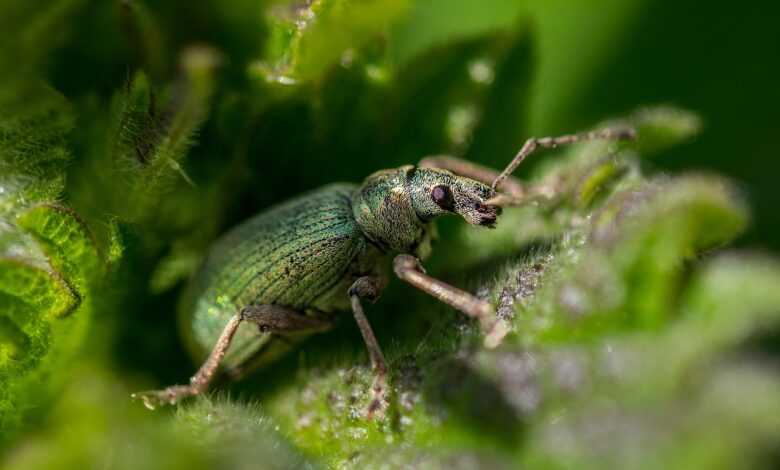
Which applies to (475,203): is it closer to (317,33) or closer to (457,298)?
(457,298)

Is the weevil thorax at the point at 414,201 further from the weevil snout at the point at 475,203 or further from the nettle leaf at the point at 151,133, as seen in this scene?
the nettle leaf at the point at 151,133

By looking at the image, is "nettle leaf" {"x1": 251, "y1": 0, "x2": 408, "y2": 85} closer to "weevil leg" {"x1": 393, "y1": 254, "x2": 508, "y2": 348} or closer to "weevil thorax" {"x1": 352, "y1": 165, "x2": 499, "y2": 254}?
"weevil thorax" {"x1": 352, "y1": 165, "x2": 499, "y2": 254}

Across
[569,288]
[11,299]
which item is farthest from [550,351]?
[11,299]

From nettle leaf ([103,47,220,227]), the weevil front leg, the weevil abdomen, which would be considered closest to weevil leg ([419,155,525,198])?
the weevil abdomen

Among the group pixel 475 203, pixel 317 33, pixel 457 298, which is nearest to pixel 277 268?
pixel 475 203

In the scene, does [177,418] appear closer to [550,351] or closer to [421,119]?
[550,351]
